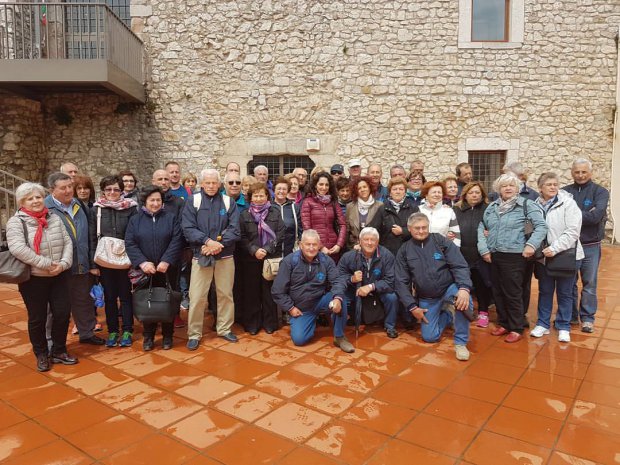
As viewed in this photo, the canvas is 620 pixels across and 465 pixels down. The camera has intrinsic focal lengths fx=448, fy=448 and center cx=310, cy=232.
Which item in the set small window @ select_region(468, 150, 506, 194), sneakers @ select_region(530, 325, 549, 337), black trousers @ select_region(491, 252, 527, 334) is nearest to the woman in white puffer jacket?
sneakers @ select_region(530, 325, 549, 337)

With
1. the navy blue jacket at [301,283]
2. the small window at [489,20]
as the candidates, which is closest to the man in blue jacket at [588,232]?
the navy blue jacket at [301,283]

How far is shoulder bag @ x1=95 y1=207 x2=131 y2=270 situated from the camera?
3.95 metres

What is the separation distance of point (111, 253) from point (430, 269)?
9.49ft

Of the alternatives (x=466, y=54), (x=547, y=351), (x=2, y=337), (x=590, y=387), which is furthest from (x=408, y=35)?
(x=2, y=337)

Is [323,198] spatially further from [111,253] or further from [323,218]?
[111,253]

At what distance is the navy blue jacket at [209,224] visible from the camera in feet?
13.3

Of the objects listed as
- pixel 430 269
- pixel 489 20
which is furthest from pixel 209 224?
pixel 489 20

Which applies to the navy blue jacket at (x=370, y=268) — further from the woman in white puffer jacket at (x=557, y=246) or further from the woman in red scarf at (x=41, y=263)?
the woman in red scarf at (x=41, y=263)

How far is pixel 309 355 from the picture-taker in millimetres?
3910

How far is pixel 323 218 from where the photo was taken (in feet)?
15.4

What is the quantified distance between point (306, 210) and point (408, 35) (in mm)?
6347

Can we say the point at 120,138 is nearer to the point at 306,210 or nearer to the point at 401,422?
the point at 306,210

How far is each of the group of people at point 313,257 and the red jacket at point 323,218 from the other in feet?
0.04

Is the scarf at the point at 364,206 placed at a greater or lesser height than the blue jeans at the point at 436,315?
greater
